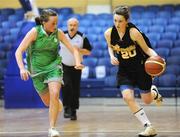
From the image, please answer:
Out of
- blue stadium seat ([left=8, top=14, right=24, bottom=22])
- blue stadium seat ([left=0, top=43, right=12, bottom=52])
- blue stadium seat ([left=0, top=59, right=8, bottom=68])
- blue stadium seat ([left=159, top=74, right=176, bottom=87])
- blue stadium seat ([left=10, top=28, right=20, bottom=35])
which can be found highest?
blue stadium seat ([left=8, top=14, right=24, bottom=22])

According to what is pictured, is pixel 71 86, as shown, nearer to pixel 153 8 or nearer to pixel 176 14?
pixel 176 14

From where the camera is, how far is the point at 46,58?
6.54 meters

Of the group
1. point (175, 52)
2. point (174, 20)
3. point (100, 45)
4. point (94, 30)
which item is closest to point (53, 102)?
point (175, 52)

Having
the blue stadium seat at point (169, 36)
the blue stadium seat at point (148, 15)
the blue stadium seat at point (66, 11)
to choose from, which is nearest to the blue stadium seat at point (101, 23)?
the blue stadium seat at point (148, 15)

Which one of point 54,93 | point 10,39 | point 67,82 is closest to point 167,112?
point 67,82

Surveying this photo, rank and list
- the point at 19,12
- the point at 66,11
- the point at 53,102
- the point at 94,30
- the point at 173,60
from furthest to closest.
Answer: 1. the point at 19,12
2. the point at 66,11
3. the point at 94,30
4. the point at 173,60
5. the point at 53,102

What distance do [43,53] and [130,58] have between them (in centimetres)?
114

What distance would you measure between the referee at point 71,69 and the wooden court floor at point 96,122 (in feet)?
1.07

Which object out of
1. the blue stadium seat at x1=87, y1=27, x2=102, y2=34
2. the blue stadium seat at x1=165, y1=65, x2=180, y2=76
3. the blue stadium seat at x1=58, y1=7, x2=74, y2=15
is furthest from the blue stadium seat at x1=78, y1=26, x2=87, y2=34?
the blue stadium seat at x1=165, y1=65, x2=180, y2=76

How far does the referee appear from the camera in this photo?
29.4ft

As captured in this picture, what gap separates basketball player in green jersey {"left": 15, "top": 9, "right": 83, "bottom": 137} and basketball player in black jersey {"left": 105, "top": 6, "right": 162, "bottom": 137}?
1.88 feet

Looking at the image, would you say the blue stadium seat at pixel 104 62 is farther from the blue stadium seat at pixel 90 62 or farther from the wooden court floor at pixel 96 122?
the wooden court floor at pixel 96 122

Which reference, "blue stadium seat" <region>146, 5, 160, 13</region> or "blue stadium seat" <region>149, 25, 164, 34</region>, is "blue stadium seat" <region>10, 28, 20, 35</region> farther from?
"blue stadium seat" <region>146, 5, 160, 13</region>

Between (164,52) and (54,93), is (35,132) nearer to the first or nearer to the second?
(54,93)
